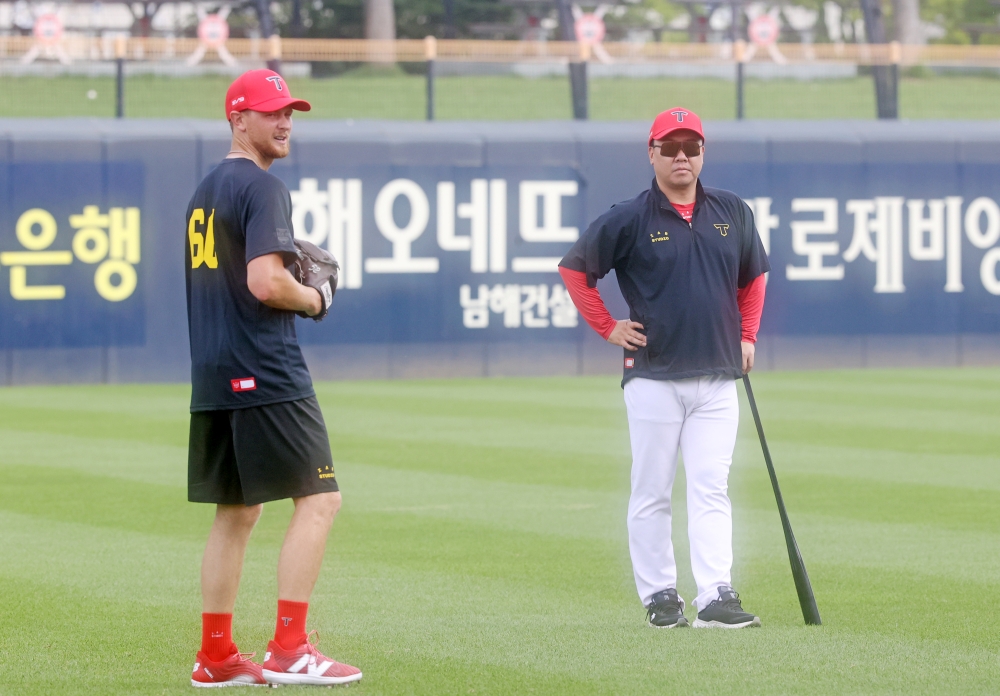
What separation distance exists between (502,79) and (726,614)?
16.3m

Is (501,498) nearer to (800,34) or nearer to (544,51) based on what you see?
(544,51)

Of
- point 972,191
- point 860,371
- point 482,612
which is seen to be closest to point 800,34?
point 972,191

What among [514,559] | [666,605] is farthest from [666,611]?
[514,559]

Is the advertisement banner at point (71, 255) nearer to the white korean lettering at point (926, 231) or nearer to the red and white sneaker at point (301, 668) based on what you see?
the white korean lettering at point (926, 231)

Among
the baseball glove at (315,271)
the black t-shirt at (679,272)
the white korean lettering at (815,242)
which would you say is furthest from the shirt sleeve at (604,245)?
the white korean lettering at (815,242)

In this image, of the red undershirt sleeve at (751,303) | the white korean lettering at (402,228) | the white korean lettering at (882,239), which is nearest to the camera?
the red undershirt sleeve at (751,303)

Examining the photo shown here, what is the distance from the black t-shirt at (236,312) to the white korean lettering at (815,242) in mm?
16072

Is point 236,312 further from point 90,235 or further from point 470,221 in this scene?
point 470,221

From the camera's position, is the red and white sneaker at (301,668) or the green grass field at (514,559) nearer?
the red and white sneaker at (301,668)

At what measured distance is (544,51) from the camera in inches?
882

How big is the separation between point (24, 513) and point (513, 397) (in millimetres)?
8163

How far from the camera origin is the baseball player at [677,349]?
20.0 ft

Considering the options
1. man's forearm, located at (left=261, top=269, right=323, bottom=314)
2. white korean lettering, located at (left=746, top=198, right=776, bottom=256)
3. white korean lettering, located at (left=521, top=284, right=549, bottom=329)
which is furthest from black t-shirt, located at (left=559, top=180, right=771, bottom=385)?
white korean lettering, located at (left=746, top=198, right=776, bottom=256)

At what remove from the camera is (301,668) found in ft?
16.3
